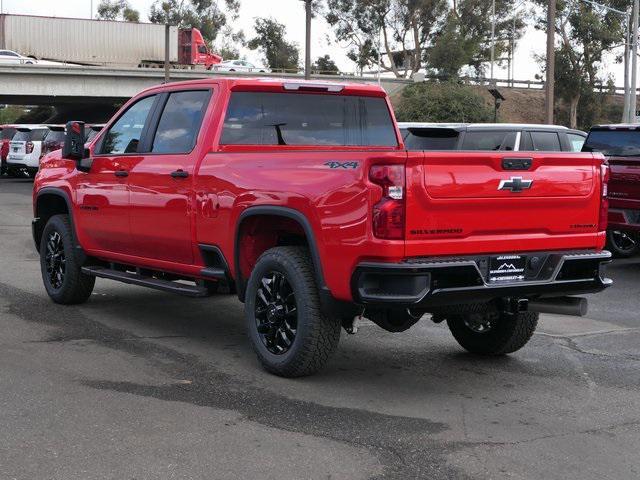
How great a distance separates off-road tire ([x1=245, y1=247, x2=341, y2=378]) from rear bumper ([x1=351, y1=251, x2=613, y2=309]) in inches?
18.1

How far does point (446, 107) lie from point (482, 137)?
45.6 metres

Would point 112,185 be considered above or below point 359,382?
above

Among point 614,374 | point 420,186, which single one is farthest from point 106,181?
point 614,374

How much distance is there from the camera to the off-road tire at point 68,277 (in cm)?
877

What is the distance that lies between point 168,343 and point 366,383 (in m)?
1.86

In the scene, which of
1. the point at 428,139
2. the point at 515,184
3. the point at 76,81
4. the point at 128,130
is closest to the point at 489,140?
the point at 428,139

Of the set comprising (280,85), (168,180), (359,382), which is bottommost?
(359,382)

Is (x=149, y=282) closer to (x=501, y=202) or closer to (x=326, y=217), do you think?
(x=326, y=217)

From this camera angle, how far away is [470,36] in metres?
80.1

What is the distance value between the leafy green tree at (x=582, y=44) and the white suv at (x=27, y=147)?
43051mm

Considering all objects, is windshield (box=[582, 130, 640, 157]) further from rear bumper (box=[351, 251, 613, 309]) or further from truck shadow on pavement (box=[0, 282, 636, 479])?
rear bumper (box=[351, 251, 613, 309])

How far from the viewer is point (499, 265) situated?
5.83 meters

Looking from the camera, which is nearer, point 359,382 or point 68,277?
point 359,382

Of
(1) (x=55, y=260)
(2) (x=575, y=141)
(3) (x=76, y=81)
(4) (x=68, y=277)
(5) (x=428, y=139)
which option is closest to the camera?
(4) (x=68, y=277)
